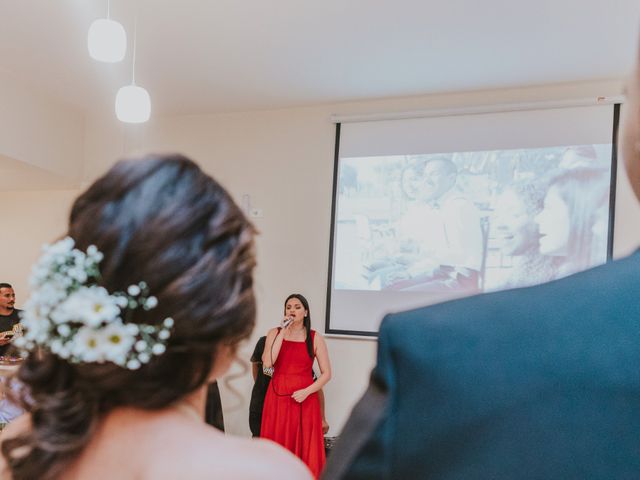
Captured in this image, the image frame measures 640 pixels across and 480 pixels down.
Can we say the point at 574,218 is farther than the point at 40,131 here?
No

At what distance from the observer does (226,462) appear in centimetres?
80

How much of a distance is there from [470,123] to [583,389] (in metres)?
4.69

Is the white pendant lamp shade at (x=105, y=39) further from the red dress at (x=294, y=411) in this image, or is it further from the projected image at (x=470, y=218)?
the projected image at (x=470, y=218)

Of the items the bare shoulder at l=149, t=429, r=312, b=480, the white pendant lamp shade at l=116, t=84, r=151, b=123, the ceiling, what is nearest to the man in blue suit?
the bare shoulder at l=149, t=429, r=312, b=480

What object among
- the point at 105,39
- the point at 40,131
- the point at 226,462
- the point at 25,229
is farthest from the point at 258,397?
the point at 226,462

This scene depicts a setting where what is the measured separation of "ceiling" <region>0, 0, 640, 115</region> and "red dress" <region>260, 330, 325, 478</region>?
2202 mm

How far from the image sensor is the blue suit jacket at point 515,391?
14.5 inches

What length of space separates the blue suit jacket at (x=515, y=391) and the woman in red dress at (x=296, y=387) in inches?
161

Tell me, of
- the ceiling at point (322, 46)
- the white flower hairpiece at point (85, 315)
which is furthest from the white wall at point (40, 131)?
the white flower hairpiece at point (85, 315)

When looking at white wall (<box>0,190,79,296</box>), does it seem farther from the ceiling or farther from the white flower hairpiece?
the white flower hairpiece

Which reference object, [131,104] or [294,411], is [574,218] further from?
[131,104]

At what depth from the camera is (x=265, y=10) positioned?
12.0 ft

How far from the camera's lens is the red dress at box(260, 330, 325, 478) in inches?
171

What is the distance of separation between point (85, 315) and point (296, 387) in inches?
147
